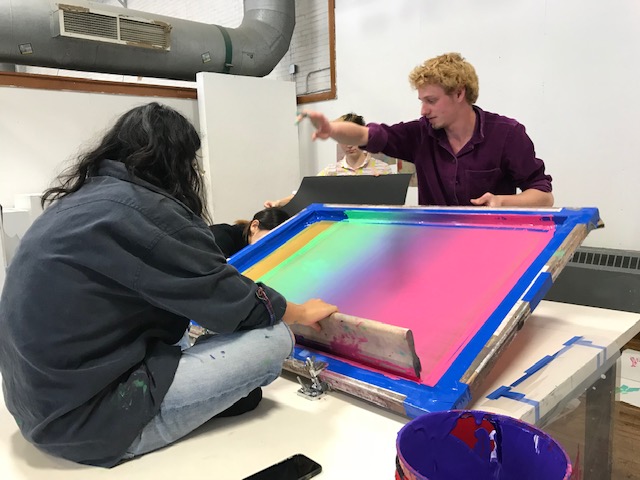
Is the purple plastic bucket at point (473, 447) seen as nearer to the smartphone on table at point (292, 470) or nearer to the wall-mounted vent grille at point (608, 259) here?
the smartphone on table at point (292, 470)

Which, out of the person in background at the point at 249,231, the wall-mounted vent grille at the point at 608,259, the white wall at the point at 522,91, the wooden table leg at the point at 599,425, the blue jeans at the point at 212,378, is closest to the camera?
the blue jeans at the point at 212,378

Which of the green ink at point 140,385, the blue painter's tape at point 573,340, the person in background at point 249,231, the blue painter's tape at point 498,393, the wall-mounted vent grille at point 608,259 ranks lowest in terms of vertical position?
the wall-mounted vent grille at point 608,259

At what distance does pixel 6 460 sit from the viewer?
1.07 m

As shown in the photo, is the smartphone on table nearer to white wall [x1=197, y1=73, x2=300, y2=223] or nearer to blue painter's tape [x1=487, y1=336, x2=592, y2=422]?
blue painter's tape [x1=487, y1=336, x2=592, y2=422]

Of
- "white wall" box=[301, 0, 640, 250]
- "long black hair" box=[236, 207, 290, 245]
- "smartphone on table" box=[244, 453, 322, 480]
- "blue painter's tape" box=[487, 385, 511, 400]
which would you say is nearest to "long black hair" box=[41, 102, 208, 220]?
"smartphone on table" box=[244, 453, 322, 480]

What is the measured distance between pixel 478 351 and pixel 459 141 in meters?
1.27

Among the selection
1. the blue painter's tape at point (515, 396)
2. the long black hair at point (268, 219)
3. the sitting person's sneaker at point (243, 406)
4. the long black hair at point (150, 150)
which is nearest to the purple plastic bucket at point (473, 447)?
the blue painter's tape at point (515, 396)

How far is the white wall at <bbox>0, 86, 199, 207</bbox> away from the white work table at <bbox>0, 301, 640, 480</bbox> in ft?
8.28

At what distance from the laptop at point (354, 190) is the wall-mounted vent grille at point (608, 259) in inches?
49.1

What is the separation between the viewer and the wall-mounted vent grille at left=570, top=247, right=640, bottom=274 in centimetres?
269

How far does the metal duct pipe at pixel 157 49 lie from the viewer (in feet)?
10.7

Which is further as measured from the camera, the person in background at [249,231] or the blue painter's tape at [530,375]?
the person in background at [249,231]

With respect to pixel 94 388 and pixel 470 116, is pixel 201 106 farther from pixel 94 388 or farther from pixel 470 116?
pixel 94 388

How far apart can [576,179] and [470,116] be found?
1.28 meters
